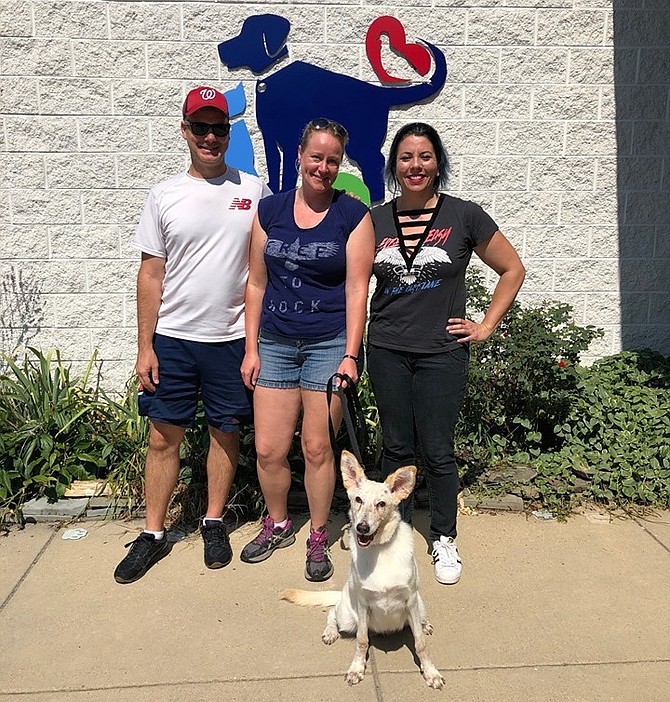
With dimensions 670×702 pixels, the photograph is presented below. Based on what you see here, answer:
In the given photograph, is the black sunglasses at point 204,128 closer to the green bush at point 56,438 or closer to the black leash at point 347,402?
the black leash at point 347,402

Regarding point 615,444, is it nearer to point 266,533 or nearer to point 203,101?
point 266,533

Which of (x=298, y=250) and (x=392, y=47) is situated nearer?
(x=298, y=250)

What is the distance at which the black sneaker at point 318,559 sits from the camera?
322cm

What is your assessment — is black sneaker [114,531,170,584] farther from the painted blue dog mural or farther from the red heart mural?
the red heart mural

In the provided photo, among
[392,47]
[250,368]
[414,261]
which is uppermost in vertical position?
[392,47]

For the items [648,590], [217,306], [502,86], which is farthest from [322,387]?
[502,86]

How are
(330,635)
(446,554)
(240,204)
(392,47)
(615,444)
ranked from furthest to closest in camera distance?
(392,47)
(615,444)
(446,554)
(240,204)
(330,635)

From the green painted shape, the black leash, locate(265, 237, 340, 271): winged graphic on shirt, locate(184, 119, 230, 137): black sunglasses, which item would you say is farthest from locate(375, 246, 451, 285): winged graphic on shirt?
the green painted shape

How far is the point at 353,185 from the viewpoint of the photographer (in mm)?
4871

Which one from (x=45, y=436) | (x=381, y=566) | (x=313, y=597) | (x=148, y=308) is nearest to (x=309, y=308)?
(x=148, y=308)

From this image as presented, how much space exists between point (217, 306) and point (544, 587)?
6.75 feet

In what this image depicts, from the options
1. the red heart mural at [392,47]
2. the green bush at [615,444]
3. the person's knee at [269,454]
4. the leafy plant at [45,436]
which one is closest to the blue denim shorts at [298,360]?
the person's knee at [269,454]

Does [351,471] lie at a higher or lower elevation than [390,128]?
lower

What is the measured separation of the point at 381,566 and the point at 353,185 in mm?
3128
